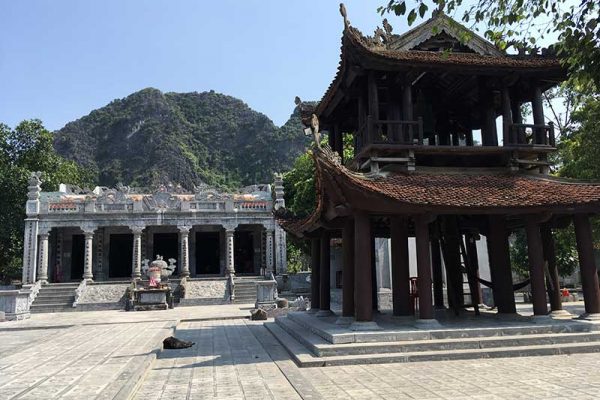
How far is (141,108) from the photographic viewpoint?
10569 cm

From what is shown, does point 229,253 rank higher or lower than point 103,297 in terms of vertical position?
higher

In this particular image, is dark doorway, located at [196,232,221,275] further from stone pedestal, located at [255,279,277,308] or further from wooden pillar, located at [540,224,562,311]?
wooden pillar, located at [540,224,562,311]

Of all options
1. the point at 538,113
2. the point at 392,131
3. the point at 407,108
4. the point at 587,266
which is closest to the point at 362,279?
the point at 392,131

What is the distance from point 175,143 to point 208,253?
65.9 meters

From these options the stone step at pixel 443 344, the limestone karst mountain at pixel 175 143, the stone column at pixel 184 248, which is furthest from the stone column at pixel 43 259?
the limestone karst mountain at pixel 175 143

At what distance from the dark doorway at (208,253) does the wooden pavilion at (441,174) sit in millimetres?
23628

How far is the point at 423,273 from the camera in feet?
32.9

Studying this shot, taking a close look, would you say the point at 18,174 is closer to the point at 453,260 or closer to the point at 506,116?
the point at 453,260

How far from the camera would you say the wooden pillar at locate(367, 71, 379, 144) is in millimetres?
11094

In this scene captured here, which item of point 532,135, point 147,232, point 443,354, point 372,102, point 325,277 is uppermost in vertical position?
point 372,102

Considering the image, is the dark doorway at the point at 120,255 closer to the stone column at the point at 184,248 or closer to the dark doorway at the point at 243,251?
the stone column at the point at 184,248

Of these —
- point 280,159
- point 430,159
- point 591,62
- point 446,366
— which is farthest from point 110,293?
point 280,159

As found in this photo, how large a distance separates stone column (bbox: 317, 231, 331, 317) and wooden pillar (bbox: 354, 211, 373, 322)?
3744 millimetres

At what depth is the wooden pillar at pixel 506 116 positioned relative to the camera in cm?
1171
